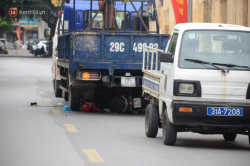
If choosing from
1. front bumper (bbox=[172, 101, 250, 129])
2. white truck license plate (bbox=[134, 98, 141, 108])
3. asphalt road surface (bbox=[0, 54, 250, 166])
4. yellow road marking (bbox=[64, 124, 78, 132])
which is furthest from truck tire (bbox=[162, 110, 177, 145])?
white truck license plate (bbox=[134, 98, 141, 108])

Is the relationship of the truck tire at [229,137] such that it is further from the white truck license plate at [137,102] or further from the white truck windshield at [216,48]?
the white truck license plate at [137,102]

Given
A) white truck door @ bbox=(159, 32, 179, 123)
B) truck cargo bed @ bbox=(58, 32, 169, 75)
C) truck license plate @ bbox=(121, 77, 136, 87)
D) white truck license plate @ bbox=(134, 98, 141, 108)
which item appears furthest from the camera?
white truck license plate @ bbox=(134, 98, 141, 108)

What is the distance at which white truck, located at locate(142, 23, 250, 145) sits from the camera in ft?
25.5

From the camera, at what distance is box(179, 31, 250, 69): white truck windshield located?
808 cm

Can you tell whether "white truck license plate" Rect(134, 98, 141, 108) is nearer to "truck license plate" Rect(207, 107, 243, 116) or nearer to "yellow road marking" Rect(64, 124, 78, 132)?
"yellow road marking" Rect(64, 124, 78, 132)

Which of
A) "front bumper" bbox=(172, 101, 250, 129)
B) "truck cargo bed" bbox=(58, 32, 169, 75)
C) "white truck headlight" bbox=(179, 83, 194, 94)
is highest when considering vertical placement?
"truck cargo bed" bbox=(58, 32, 169, 75)

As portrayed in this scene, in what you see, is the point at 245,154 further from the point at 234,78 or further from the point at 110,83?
the point at 110,83

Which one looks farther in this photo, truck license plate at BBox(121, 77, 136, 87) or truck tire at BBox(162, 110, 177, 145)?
truck license plate at BBox(121, 77, 136, 87)

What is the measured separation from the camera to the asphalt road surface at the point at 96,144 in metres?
7.13

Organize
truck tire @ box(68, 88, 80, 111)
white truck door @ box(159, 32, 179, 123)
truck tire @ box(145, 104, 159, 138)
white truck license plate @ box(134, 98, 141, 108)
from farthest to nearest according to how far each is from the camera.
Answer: truck tire @ box(68, 88, 80, 111), white truck license plate @ box(134, 98, 141, 108), truck tire @ box(145, 104, 159, 138), white truck door @ box(159, 32, 179, 123)

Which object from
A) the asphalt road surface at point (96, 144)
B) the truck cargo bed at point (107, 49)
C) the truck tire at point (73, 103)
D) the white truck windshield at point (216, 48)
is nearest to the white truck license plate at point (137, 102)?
the asphalt road surface at point (96, 144)

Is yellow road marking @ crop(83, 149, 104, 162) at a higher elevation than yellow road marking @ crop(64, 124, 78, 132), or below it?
higher

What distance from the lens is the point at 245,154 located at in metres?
7.81

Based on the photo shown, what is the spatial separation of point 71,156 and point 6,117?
4.86 metres
